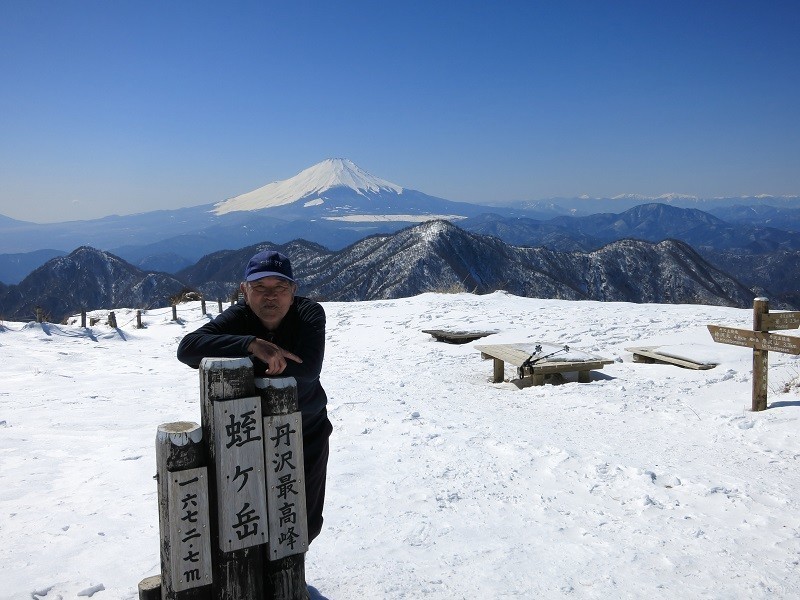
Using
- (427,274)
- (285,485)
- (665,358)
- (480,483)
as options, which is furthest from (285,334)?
(427,274)

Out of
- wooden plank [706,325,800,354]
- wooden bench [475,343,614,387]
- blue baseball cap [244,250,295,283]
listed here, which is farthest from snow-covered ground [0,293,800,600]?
blue baseball cap [244,250,295,283]

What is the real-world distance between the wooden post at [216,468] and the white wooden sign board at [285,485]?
3.2 inches

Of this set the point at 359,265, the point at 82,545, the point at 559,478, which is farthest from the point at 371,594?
the point at 359,265

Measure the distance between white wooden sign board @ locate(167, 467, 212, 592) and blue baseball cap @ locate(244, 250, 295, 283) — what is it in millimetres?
917

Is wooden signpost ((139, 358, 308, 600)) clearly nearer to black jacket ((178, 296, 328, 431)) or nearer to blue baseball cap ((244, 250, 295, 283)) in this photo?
black jacket ((178, 296, 328, 431))

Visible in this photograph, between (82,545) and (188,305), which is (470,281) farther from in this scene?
(82,545)

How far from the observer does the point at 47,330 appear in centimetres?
1477

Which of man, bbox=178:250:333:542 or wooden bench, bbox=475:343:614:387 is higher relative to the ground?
man, bbox=178:250:333:542

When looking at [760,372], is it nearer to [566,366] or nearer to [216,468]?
[566,366]

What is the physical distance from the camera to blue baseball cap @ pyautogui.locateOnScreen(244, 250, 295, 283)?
2.58 m

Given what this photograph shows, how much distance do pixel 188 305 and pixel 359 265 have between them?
245 ft

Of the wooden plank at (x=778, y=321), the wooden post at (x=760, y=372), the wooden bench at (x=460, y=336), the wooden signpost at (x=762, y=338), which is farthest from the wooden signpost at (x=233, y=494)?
the wooden bench at (x=460, y=336)

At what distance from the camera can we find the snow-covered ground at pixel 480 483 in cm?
338

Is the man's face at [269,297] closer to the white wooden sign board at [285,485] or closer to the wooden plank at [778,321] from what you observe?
the white wooden sign board at [285,485]
